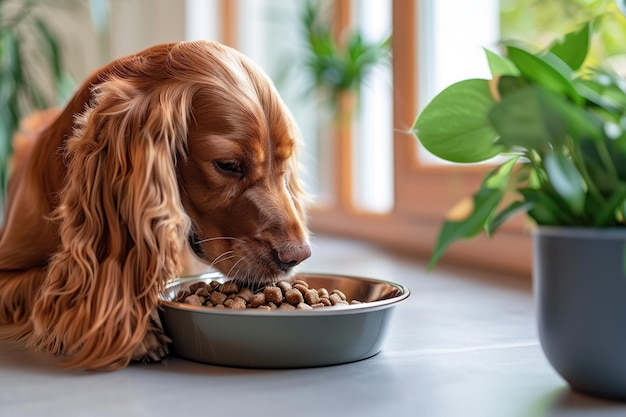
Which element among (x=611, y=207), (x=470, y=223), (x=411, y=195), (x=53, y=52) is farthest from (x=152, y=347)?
(x=53, y=52)

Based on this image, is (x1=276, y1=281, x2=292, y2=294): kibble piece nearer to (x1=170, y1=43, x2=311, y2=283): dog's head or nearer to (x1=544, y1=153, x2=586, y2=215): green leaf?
(x1=170, y1=43, x2=311, y2=283): dog's head

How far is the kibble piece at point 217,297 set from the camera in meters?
1.01

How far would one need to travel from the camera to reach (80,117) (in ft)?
3.56

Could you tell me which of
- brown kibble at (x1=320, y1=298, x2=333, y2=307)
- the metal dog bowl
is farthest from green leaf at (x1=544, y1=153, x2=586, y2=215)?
brown kibble at (x1=320, y1=298, x2=333, y2=307)

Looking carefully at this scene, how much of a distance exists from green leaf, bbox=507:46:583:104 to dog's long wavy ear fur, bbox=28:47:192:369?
496 millimetres

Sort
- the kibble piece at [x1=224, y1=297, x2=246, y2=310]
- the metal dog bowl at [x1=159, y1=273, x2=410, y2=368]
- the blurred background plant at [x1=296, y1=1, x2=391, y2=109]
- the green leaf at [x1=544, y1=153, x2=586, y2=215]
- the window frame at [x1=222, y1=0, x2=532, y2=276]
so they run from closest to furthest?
the green leaf at [x1=544, y1=153, x2=586, y2=215] → the metal dog bowl at [x1=159, y1=273, x2=410, y2=368] → the kibble piece at [x1=224, y1=297, x2=246, y2=310] → the window frame at [x1=222, y1=0, x2=532, y2=276] → the blurred background plant at [x1=296, y1=1, x2=391, y2=109]

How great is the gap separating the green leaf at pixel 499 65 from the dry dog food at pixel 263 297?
0.40 meters

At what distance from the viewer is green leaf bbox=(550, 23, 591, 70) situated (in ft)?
2.48

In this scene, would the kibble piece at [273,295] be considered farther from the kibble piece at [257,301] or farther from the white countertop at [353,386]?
the white countertop at [353,386]

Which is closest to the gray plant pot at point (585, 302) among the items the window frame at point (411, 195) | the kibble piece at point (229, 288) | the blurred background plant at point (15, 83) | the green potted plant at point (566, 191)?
the green potted plant at point (566, 191)

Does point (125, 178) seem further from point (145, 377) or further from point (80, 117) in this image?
point (145, 377)

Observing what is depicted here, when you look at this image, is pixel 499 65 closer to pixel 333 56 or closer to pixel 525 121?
pixel 525 121

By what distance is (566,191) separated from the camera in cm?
64

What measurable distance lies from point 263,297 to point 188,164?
22 centimetres
